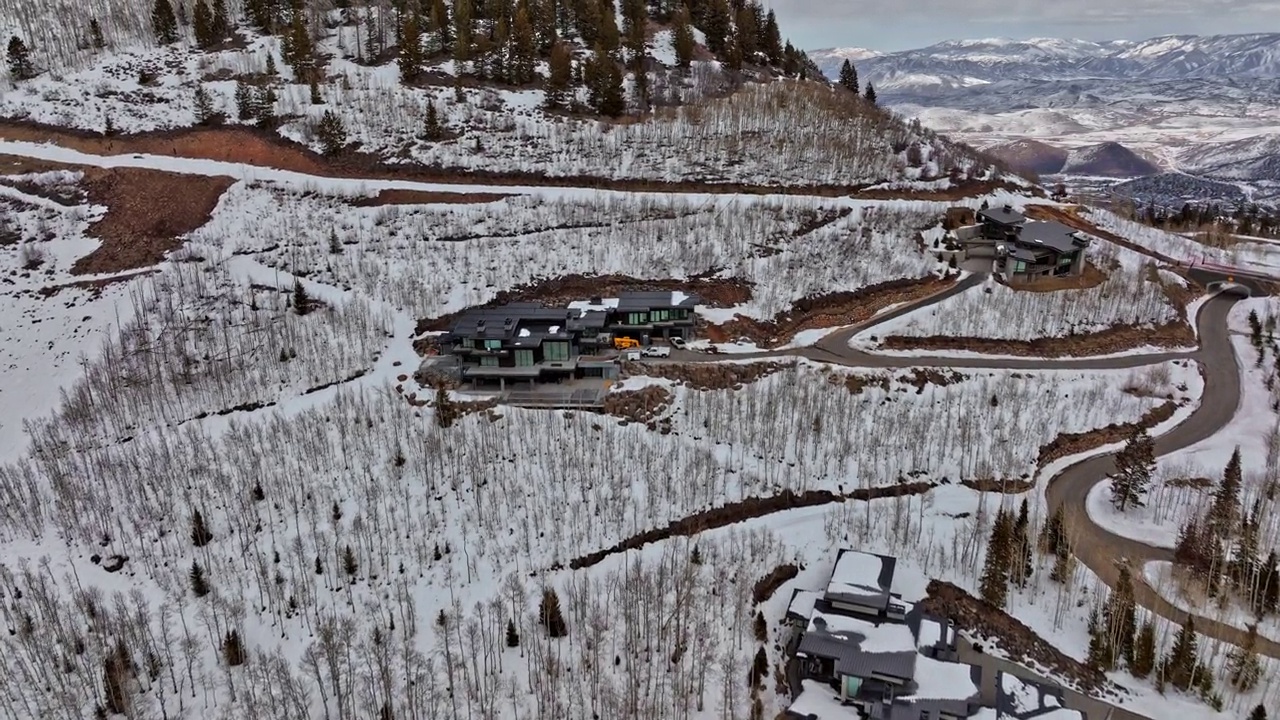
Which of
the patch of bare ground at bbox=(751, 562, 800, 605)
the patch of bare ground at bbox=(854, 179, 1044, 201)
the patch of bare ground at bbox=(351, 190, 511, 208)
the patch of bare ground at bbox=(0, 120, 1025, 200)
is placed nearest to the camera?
the patch of bare ground at bbox=(751, 562, 800, 605)

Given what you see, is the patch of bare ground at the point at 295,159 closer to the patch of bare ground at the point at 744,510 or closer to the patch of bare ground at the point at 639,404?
the patch of bare ground at the point at 639,404

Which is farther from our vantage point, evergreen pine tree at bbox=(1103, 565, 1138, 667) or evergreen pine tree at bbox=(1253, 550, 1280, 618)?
evergreen pine tree at bbox=(1253, 550, 1280, 618)

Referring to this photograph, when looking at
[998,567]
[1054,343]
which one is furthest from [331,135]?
[998,567]

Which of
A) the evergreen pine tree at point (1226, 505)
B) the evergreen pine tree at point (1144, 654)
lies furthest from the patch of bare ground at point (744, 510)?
the evergreen pine tree at point (1226, 505)

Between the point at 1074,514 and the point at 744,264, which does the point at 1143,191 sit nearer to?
the point at 744,264

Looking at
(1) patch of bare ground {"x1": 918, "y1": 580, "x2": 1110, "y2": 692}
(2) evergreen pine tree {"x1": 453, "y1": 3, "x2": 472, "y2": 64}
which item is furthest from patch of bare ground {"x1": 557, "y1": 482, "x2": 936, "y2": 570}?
(2) evergreen pine tree {"x1": 453, "y1": 3, "x2": 472, "y2": 64}

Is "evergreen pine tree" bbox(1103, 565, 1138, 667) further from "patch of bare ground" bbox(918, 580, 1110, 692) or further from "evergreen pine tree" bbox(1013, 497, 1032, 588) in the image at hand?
"evergreen pine tree" bbox(1013, 497, 1032, 588)

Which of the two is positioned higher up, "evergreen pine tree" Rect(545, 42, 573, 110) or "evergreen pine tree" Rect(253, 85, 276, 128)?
"evergreen pine tree" Rect(545, 42, 573, 110)
